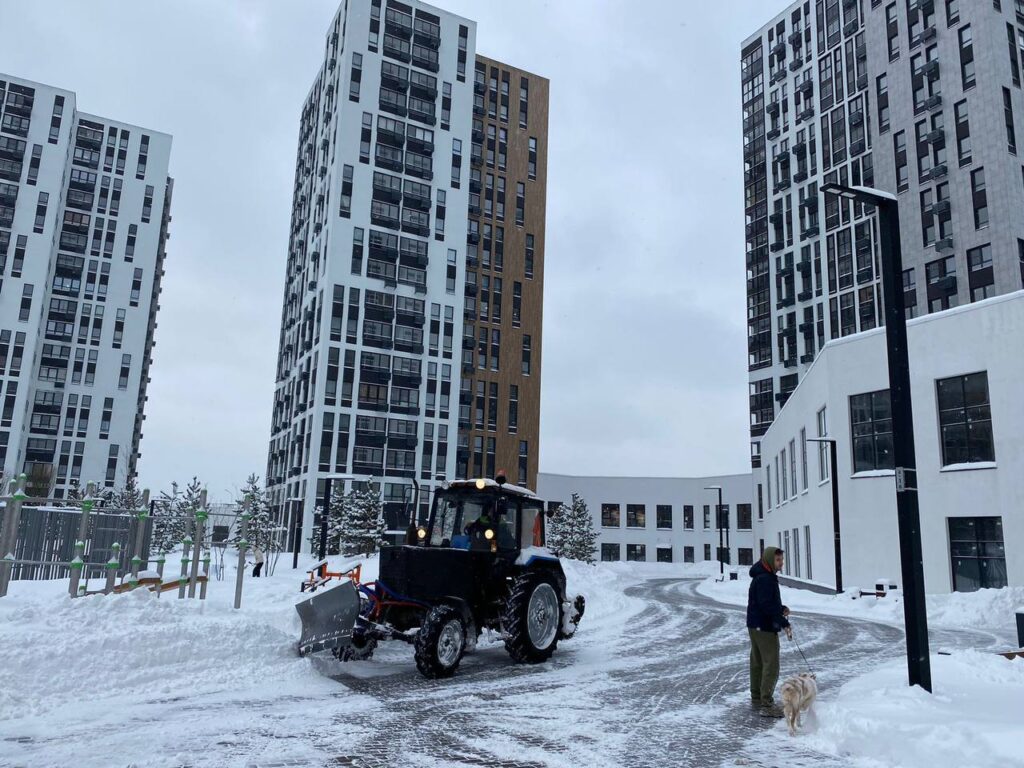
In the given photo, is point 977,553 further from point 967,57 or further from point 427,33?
point 427,33

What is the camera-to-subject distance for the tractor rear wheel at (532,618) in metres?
10.9

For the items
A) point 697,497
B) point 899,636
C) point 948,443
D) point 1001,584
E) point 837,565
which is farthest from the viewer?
point 697,497

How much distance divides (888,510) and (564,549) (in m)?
37.3

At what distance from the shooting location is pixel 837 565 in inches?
1123

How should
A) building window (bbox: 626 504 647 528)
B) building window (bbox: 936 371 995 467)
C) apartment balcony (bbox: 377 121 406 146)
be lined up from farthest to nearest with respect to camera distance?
1. building window (bbox: 626 504 647 528)
2. apartment balcony (bbox: 377 121 406 146)
3. building window (bbox: 936 371 995 467)

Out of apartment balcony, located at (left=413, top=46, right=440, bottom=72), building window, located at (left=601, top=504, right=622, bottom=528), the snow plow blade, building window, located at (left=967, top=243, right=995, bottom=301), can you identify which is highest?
apartment balcony, located at (left=413, top=46, right=440, bottom=72)

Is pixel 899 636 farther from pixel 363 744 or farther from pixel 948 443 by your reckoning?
pixel 363 744

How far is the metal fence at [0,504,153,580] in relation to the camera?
45.7 feet

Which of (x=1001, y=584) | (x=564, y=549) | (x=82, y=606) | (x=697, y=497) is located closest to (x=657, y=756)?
(x=82, y=606)

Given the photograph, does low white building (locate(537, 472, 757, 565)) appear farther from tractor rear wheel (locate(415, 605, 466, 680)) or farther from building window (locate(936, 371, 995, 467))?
tractor rear wheel (locate(415, 605, 466, 680))

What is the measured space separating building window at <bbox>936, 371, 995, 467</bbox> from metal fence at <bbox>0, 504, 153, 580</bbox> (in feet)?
83.5

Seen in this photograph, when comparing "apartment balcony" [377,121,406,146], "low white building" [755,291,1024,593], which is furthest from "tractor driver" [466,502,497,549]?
"apartment balcony" [377,121,406,146]

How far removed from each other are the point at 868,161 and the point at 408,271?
124 feet

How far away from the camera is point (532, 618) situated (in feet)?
37.5
